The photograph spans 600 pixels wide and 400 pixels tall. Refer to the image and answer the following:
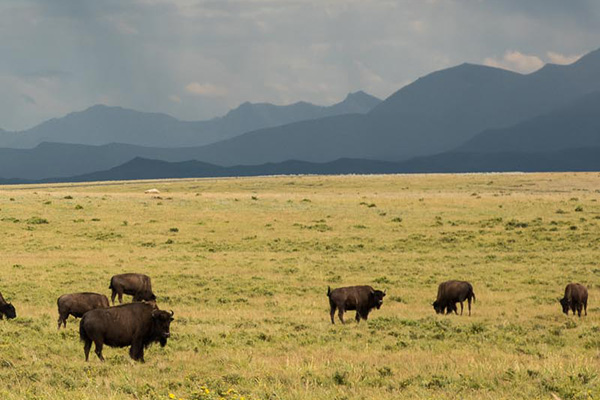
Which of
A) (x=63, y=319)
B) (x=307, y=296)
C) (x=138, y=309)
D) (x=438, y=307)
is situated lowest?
(x=307, y=296)

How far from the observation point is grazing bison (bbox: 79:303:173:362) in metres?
14.5

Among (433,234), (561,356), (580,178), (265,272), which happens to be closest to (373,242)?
(433,234)

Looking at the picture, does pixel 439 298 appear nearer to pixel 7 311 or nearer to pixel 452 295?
pixel 452 295

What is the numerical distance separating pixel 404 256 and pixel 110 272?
694 inches

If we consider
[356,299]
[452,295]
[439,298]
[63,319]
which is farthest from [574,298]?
[63,319]

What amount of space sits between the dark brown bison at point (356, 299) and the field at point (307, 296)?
580mm

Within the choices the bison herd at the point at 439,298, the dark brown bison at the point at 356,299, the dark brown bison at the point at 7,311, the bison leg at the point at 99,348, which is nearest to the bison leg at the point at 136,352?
the bison leg at the point at 99,348

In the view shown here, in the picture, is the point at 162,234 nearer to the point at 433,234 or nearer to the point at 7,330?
the point at 433,234

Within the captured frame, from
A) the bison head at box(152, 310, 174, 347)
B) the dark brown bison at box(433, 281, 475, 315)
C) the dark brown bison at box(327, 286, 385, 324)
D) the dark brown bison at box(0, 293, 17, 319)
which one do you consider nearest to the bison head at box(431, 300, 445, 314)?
the dark brown bison at box(433, 281, 475, 315)

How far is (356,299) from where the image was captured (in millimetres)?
21453

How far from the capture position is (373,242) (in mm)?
44000

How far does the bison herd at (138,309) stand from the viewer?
573 inches

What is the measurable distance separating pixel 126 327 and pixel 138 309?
1.72 feet

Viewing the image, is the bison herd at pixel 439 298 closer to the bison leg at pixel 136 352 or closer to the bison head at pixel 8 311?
the bison leg at pixel 136 352
